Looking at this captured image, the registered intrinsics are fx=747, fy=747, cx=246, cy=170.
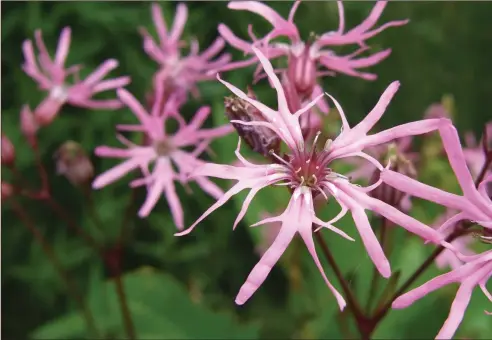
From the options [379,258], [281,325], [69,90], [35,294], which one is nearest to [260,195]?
[281,325]

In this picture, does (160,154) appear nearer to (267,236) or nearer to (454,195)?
(267,236)

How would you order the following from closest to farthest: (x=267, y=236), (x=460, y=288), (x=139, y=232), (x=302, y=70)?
(x=460, y=288)
(x=302, y=70)
(x=267, y=236)
(x=139, y=232)

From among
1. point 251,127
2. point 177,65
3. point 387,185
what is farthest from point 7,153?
point 387,185

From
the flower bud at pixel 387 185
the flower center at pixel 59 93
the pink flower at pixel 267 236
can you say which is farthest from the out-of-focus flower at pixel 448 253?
the flower center at pixel 59 93

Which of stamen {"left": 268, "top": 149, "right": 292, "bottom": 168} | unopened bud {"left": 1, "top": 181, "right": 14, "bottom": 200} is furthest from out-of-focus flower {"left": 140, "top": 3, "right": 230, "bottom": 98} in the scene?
stamen {"left": 268, "top": 149, "right": 292, "bottom": 168}

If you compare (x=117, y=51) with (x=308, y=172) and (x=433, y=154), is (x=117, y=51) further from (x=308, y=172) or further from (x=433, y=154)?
(x=308, y=172)

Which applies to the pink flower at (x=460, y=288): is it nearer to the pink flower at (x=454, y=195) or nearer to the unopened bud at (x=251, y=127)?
the pink flower at (x=454, y=195)
